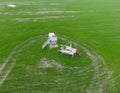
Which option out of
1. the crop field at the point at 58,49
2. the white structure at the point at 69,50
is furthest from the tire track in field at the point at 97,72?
the white structure at the point at 69,50

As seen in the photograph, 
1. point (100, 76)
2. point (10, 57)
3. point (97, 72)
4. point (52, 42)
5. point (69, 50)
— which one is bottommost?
point (100, 76)

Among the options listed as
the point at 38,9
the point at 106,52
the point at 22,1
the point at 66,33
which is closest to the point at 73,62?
the point at 106,52

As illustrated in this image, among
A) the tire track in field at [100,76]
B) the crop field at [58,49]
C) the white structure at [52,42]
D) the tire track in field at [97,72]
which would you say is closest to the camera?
the tire track in field at [100,76]

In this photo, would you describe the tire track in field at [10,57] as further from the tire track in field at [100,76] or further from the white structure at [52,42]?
the tire track in field at [100,76]

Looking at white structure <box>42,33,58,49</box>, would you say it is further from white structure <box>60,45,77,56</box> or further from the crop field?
white structure <box>60,45,77,56</box>

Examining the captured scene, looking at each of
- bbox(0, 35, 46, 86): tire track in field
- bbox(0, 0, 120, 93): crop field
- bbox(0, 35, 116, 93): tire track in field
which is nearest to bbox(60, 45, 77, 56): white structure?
bbox(0, 0, 120, 93): crop field

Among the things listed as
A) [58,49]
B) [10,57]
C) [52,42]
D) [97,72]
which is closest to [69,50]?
[58,49]

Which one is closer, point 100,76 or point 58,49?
point 100,76

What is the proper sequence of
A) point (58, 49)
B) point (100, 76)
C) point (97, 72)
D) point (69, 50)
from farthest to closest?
Answer: 1. point (58, 49)
2. point (69, 50)
3. point (97, 72)
4. point (100, 76)

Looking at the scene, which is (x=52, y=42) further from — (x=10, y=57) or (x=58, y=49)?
(x=10, y=57)
